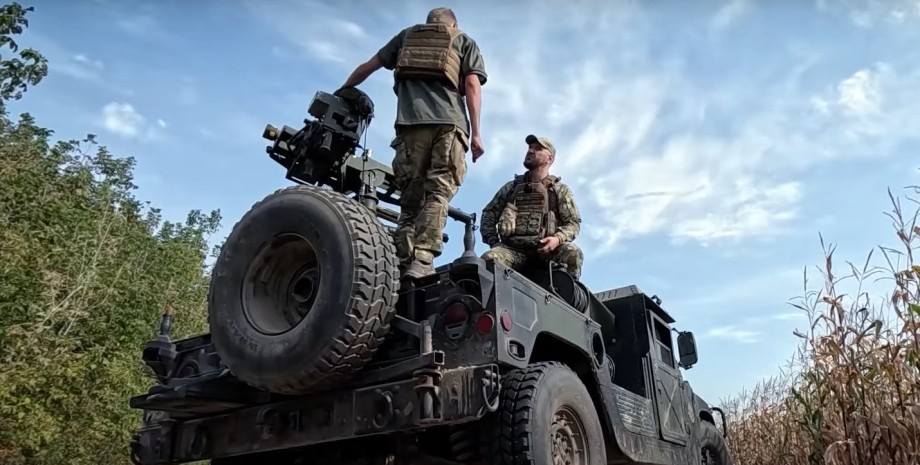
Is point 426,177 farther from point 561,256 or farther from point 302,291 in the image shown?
point 561,256

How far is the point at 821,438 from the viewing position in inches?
171

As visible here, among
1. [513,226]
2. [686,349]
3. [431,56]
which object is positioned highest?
[431,56]

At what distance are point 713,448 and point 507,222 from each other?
3.32 m

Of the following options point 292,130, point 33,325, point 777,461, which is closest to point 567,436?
point 292,130

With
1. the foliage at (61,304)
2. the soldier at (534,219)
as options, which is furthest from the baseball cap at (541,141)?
the foliage at (61,304)

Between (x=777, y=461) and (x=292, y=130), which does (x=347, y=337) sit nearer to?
(x=292, y=130)

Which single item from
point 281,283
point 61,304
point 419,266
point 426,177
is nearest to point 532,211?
point 426,177

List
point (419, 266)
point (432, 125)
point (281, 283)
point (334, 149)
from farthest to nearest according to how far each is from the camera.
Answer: point (334, 149), point (432, 125), point (419, 266), point (281, 283)

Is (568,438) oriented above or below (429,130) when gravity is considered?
below

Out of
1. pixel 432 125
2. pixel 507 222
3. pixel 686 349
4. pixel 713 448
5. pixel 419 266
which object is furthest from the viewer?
pixel 713 448

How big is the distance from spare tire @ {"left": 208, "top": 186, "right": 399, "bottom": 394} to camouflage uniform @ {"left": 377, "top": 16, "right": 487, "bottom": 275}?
2.40ft

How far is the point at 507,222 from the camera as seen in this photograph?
17.5 feet

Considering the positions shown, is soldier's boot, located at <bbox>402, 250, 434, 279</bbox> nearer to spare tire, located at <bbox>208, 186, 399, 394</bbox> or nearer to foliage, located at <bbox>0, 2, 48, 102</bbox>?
spare tire, located at <bbox>208, 186, 399, 394</bbox>

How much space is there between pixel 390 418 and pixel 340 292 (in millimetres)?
583
